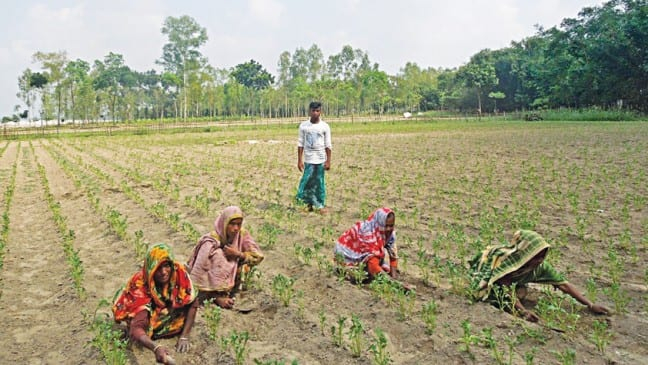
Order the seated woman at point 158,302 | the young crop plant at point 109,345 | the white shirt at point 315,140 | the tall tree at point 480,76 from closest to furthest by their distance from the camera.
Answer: the young crop plant at point 109,345, the seated woman at point 158,302, the white shirt at point 315,140, the tall tree at point 480,76

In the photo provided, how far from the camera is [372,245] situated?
4664 mm

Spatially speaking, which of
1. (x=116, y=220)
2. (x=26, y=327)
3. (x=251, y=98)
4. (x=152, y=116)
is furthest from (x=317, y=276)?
(x=152, y=116)

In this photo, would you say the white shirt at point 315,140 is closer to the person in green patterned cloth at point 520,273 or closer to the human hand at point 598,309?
the person in green patterned cloth at point 520,273

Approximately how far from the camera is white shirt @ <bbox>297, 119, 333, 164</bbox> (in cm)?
771

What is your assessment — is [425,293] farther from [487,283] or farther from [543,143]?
[543,143]

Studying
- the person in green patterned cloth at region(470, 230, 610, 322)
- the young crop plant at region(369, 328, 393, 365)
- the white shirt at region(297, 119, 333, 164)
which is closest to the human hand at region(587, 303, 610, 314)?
the person in green patterned cloth at region(470, 230, 610, 322)

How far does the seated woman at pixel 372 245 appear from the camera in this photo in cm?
465

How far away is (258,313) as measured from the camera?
4195 mm

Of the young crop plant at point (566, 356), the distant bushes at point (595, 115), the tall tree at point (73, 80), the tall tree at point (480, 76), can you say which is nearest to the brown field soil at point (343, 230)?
the young crop plant at point (566, 356)

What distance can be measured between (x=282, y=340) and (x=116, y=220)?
4.36 meters

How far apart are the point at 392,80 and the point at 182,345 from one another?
71.6m

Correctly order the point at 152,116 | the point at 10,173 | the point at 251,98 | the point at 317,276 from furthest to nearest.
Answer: the point at 152,116, the point at 251,98, the point at 10,173, the point at 317,276

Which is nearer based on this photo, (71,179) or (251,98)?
(71,179)

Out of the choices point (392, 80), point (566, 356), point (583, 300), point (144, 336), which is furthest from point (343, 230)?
point (392, 80)
